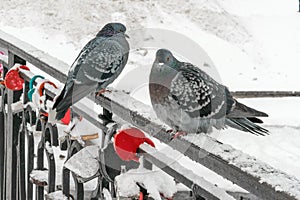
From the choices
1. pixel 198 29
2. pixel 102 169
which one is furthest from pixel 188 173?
pixel 198 29

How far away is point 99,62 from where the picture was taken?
2648mm

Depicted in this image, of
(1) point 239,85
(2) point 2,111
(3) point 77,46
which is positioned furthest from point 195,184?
(3) point 77,46

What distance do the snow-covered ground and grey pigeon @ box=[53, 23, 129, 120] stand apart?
7541 mm

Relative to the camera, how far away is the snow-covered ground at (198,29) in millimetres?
11477

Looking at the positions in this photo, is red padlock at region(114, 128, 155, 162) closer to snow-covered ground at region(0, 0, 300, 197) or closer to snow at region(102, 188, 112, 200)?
snow at region(102, 188, 112, 200)

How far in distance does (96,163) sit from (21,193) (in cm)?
91

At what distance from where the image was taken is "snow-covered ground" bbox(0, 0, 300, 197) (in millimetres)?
11477

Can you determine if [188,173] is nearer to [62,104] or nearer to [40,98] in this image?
[62,104]

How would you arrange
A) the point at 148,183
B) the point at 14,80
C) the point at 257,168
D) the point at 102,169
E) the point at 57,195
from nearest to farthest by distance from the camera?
the point at 257,168 < the point at 148,183 < the point at 102,169 < the point at 57,195 < the point at 14,80

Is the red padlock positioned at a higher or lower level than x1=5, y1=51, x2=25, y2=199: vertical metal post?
higher

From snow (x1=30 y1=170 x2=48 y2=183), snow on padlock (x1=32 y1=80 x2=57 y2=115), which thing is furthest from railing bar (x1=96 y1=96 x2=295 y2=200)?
snow (x1=30 y1=170 x2=48 y2=183)

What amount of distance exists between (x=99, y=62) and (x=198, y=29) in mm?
10253

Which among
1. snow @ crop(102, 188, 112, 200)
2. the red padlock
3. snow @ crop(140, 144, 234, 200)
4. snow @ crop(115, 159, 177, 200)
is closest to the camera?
snow @ crop(140, 144, 234, 200)

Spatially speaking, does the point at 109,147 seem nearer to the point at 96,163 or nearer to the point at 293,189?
the point at 96,163
